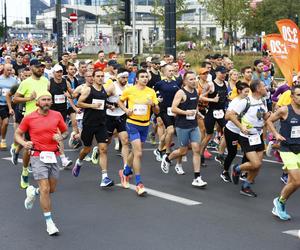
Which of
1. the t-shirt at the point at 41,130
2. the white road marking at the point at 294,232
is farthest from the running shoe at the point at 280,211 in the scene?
the t-shirt at the point at 41,130

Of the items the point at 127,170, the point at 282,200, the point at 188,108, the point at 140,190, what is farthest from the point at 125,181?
the point at 282,200

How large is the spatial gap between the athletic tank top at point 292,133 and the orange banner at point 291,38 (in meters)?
5.52

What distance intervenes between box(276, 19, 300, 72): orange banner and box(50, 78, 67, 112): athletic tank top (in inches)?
187

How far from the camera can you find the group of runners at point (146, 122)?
7.02m

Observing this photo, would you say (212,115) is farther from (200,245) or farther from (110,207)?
(200,245)

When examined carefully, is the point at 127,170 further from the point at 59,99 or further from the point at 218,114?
the point at 59,99

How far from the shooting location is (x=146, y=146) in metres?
13.6

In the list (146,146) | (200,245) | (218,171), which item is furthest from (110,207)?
(146,146)

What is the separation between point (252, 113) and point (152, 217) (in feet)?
7.41

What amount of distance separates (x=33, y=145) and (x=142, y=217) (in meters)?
1.67

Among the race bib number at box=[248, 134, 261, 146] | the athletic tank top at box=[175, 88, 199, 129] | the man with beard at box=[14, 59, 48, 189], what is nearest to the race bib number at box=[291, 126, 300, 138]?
the race bib number at box=[248, 134, 261, 146]

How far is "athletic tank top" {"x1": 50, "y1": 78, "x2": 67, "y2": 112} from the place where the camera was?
11.5 m

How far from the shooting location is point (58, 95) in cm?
1150

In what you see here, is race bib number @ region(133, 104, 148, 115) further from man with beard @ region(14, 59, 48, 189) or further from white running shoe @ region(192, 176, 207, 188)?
man with beard @ region(14, 59, 48, 189)
